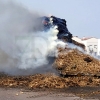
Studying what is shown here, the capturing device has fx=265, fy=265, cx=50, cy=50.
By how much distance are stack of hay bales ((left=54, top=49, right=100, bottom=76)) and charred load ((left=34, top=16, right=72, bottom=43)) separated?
2351mm

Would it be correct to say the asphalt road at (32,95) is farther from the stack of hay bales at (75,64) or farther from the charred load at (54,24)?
the charred load at (54,24)

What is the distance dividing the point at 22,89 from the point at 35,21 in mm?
8212

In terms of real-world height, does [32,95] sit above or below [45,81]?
below

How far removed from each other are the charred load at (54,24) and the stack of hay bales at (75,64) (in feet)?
7.71

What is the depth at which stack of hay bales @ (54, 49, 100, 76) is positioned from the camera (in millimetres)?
15461

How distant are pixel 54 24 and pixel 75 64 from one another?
481cm

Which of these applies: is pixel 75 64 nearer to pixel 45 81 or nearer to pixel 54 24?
pixel 45 81

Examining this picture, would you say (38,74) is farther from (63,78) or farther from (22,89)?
(22,89)

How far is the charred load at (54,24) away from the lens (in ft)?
64.1

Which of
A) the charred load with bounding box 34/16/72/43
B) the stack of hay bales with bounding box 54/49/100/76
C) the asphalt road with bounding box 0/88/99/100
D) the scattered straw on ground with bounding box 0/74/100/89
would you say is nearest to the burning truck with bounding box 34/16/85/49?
the charred load with bounding box 34/16/72/43

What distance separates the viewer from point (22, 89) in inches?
506

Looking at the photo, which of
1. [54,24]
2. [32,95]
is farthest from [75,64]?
[32,95]

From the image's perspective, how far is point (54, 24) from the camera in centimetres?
2000

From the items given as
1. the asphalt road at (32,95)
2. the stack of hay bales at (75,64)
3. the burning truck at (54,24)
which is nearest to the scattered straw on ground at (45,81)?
the stack of hay bales at (75,64)
